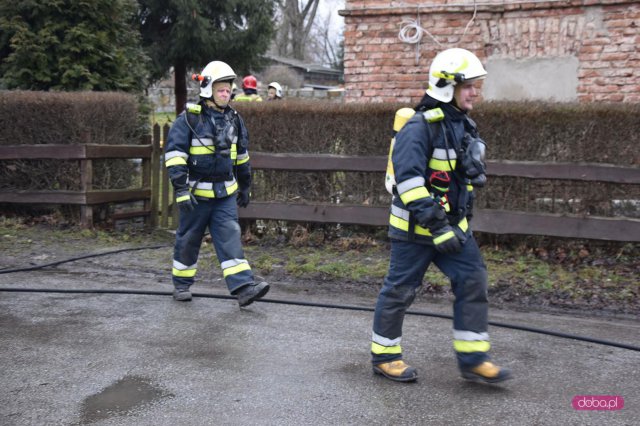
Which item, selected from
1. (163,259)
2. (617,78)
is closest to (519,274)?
(163,259)

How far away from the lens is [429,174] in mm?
4730

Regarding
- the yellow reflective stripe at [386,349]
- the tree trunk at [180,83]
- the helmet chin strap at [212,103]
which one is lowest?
the yellow reflective stripe at [386,349]

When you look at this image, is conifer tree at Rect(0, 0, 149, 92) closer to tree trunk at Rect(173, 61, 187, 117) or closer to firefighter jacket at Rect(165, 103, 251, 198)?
firefighter jacket at Rect(165, 103, 251, 198)

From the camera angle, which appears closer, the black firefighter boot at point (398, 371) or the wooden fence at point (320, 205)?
the black firefighter boot at point (398, 371)

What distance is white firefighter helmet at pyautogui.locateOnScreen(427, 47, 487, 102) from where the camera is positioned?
4.59m

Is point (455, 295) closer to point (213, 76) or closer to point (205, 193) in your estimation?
point (205, 193)

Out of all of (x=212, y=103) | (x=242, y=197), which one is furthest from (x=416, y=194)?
(x=242, y=197)

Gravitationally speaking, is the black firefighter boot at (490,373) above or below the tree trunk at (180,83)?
below

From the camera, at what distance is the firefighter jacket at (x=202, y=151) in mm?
6500

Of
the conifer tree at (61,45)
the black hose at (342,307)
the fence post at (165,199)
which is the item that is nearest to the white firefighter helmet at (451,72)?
the black hose at (342,307)

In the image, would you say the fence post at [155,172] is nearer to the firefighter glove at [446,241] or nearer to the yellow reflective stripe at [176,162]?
the yellow reflective stripe at [176,162]

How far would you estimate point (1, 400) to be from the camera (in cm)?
443

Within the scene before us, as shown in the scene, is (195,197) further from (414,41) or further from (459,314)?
(414,41)

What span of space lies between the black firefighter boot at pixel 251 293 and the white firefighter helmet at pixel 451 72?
2423mm
